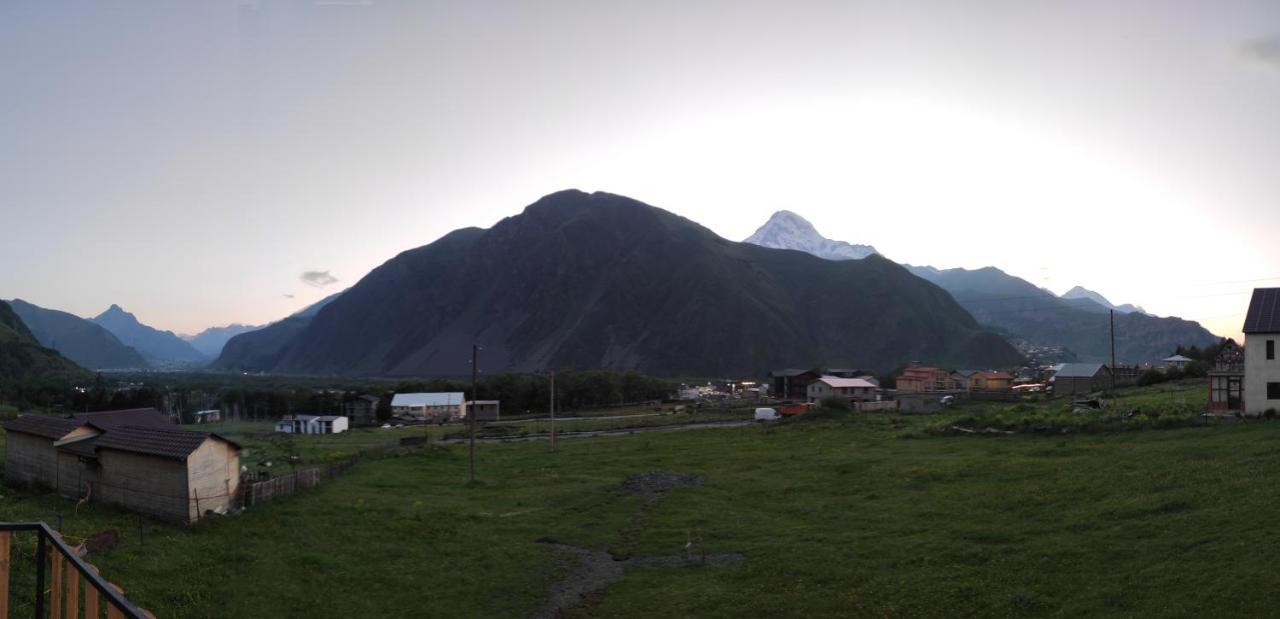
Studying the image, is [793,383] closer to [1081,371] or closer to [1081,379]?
[1081,371]

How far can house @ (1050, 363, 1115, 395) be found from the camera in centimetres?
10644

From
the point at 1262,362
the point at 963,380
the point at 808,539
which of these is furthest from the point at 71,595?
the point at 963,380

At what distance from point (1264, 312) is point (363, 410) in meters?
118

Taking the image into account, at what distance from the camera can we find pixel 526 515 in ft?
123

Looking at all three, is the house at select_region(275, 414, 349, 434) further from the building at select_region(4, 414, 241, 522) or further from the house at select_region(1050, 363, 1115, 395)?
the house at select_region(1050, 363, 1115, 395)

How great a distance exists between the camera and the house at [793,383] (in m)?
140

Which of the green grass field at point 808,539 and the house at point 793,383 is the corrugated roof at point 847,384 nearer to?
the house at point 793,383

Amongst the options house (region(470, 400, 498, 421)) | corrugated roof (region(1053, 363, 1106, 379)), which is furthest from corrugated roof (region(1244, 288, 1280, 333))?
house (region(470, 400, 498, 421))

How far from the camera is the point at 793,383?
143250 millimetres

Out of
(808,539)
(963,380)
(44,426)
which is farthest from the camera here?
(963,380)

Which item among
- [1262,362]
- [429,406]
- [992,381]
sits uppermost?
[1262,362]

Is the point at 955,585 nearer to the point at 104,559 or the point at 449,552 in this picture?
the point at 449,552

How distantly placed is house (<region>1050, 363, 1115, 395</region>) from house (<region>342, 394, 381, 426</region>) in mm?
109050

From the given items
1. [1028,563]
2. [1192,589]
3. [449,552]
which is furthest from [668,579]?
[1192,589]
